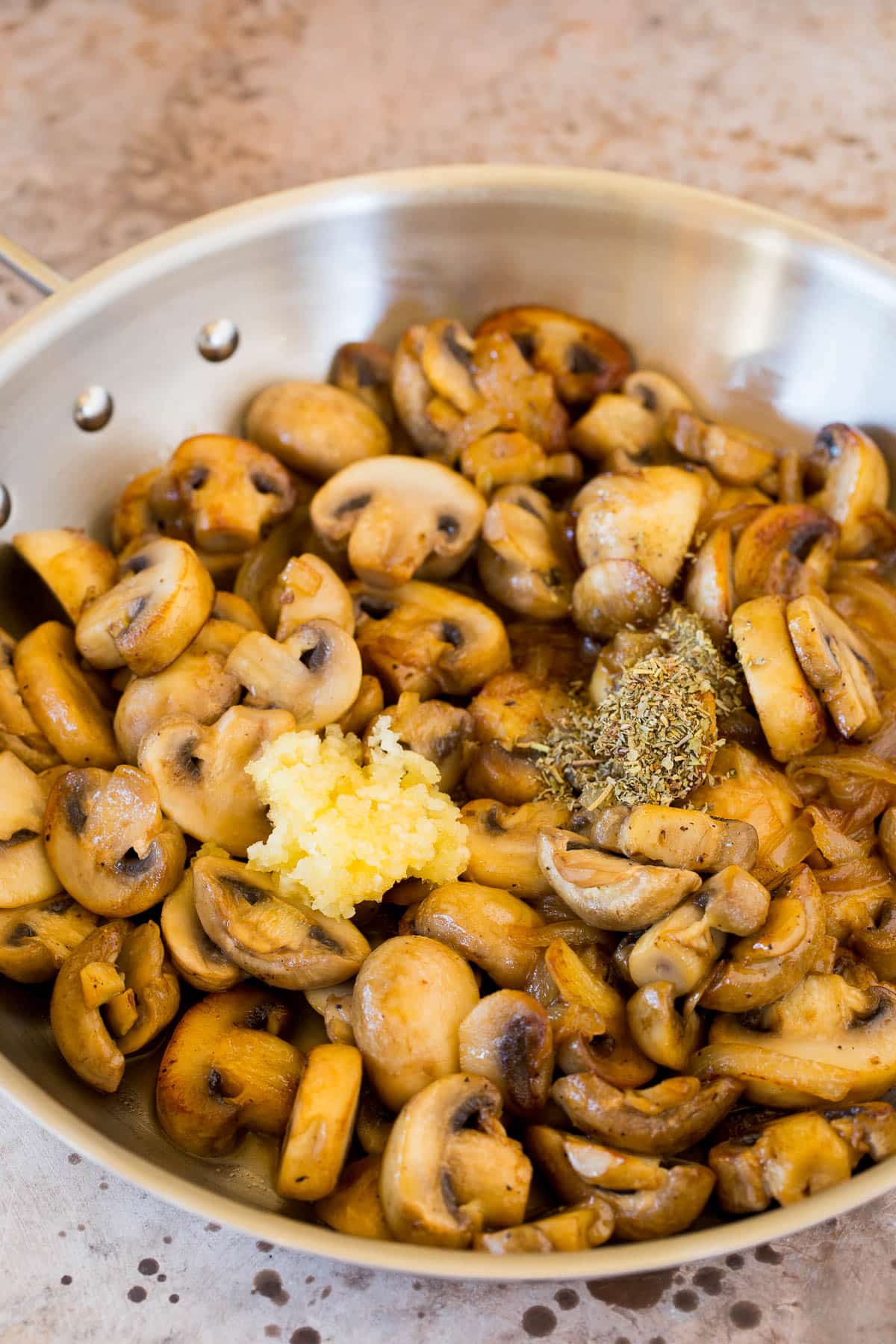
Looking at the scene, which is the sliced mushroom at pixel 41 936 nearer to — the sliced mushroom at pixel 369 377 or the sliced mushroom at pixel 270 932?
the sliced mushroom at pixel 270 932

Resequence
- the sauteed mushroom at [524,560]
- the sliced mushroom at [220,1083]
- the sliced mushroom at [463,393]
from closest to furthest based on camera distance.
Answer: the sliced mushroom at [220,1083]
the sauteed mushroom at [524,560]
the sliced mushroom at [463,393]

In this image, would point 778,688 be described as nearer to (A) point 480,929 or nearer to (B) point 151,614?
(A) point 480,929

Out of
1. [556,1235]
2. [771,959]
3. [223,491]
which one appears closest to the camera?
[556,1235]

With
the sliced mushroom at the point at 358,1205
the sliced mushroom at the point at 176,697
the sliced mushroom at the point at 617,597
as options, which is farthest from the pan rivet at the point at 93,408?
the sliced mushroom at the point at 358,1205

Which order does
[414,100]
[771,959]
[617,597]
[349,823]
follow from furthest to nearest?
[414,100], [617,597], [349,823], [771,959]

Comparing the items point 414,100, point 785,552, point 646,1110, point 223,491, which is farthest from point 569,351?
point 646,1110

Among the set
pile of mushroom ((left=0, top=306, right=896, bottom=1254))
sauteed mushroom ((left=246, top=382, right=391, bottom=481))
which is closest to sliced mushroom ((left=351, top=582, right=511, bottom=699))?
→ pile of mushroom ((left=0, top=306, right=896, bottom=1254))
